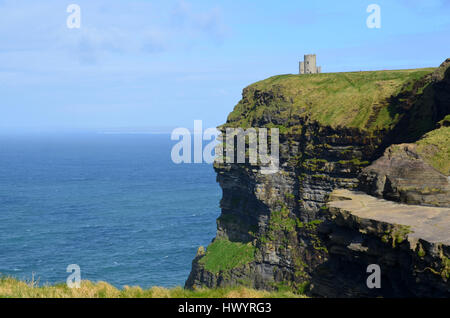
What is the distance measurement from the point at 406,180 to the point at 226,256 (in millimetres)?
36718

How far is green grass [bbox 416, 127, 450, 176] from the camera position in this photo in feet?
103

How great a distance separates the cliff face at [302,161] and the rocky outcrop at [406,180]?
14.3 m

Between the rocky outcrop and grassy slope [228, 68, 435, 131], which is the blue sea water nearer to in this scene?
grassy slope [228, 68, 435, 131]

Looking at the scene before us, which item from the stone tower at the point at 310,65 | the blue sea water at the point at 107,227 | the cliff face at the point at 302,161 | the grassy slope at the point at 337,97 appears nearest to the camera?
the cliff face at the point at 302,161

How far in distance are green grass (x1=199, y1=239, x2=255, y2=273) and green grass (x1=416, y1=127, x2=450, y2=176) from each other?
95.1 feet

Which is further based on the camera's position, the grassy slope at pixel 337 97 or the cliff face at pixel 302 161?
the grassy slope at pixel 337 97

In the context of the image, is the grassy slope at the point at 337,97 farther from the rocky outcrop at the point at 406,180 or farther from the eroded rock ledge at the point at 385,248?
the eroded rock ledge at the point at 385,248

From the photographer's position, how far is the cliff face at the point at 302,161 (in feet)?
161

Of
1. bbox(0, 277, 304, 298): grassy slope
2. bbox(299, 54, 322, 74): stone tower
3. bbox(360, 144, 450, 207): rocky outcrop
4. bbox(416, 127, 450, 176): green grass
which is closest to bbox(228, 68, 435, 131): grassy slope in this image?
bbox(299, 54, 322, 74): stone tower

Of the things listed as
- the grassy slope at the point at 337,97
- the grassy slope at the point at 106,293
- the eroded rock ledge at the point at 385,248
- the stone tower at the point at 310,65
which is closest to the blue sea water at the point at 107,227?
the grassy slope at the point at 337,97
